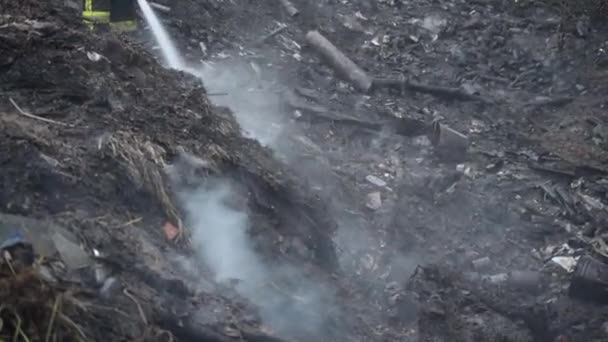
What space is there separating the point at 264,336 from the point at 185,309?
0.50 m

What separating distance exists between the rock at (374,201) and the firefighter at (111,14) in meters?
2.77

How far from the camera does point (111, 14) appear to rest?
746 cm

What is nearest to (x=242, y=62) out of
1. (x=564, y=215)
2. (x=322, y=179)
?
(x=322, y=179)

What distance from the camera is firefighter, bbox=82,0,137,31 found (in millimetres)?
6934

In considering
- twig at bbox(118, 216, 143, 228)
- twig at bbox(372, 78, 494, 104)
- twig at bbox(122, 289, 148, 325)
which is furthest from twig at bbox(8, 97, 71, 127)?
twig at bbox(372, 78, 494, 104)

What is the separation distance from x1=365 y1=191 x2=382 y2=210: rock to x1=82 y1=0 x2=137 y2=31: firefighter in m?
2.77

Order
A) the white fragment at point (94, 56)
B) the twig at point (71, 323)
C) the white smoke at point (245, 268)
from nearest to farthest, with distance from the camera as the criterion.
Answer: the twig at point (71, 323) → the white smoke at point (245, 268) → the white fragment at point (94, 56)

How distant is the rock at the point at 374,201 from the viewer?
6.46m

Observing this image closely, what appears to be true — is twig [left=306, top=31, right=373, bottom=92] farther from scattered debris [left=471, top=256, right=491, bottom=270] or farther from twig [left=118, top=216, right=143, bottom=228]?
twig [left=118, top=216, right=143, bottom=228]

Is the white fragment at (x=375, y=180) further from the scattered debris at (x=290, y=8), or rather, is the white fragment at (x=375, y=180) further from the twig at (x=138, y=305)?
the twig at (x=138, y=305)

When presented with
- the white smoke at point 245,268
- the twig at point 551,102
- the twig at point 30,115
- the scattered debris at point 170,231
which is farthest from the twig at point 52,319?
the twig at point 551,102

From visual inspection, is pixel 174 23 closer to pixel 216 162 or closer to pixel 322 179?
pixel 322 179

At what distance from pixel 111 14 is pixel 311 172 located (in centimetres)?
270

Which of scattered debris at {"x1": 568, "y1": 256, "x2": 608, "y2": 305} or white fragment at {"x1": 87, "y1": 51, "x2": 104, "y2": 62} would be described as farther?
scattered debris at {"x1": 568, "y1": 256, "x2": 608, "y2": 305}
